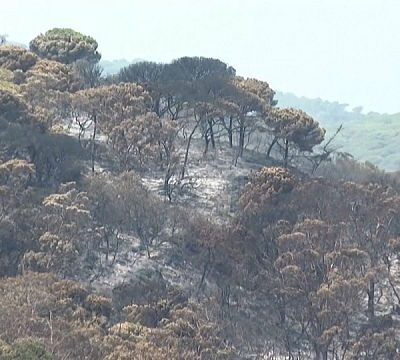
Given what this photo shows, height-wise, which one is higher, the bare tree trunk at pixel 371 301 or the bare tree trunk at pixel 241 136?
the bare tree trunk at pixel 241 136

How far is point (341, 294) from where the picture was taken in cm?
3338

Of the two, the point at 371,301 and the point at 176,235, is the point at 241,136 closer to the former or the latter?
the point at 176,235

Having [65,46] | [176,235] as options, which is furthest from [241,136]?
[65,46]

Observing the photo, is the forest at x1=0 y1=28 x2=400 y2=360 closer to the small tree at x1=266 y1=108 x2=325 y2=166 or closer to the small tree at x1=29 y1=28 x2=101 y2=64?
the small tree at x1=266 y1=108 x2=325 y2=166

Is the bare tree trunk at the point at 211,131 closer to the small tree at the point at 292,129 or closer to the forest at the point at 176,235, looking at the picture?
the forest at the point at 176,235

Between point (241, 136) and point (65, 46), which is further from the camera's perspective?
point (65, 46)

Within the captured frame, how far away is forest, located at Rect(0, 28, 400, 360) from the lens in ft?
92.6

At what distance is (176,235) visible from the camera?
3869cm

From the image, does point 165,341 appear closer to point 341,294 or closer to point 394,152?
point 341,294

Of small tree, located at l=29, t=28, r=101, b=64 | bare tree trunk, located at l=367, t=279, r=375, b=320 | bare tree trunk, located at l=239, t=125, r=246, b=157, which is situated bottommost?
bare tree trunk, located at l=367, t=279, r=375, b=320

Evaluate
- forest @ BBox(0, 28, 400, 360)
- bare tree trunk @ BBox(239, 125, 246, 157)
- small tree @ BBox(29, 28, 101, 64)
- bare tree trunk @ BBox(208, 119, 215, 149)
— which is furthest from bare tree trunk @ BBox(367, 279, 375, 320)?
small tree @ BBox(29, 28, 101, 64)

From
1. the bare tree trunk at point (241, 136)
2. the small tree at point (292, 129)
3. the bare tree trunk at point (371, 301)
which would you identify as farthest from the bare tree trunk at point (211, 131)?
the bare tree trunk at point (371, 301)

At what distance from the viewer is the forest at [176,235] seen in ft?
92.6

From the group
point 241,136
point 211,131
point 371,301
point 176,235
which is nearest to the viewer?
point 371,301
